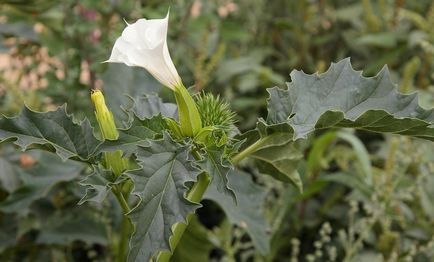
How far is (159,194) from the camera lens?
1.90 feet

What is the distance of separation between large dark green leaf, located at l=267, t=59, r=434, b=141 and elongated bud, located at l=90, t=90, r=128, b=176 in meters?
0.14

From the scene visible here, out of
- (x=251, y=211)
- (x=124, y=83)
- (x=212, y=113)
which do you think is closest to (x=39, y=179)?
(x=124, y=83)

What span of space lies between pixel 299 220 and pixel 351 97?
622 mm

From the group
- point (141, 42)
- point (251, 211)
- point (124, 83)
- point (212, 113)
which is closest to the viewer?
point (141, 42)

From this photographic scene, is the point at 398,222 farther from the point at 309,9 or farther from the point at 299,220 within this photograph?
the point at 309,9

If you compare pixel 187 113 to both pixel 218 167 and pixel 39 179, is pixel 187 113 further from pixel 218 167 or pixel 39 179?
pixel 39 179

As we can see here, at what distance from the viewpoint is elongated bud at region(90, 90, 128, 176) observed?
2.11ft

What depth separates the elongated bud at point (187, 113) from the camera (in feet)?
2.02

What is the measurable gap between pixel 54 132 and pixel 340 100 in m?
0.26

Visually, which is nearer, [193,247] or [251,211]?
[251,211]

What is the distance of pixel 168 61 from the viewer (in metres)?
0.61

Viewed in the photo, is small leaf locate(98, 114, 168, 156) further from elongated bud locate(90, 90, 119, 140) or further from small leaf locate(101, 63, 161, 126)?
small leaf locate(101, 63, 161, 126)

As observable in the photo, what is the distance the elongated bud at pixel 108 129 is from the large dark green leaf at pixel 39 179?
0.35 m

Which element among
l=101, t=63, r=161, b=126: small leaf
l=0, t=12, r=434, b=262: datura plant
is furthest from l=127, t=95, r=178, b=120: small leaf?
l=101, t=63, r=161, b=126: small leaf
